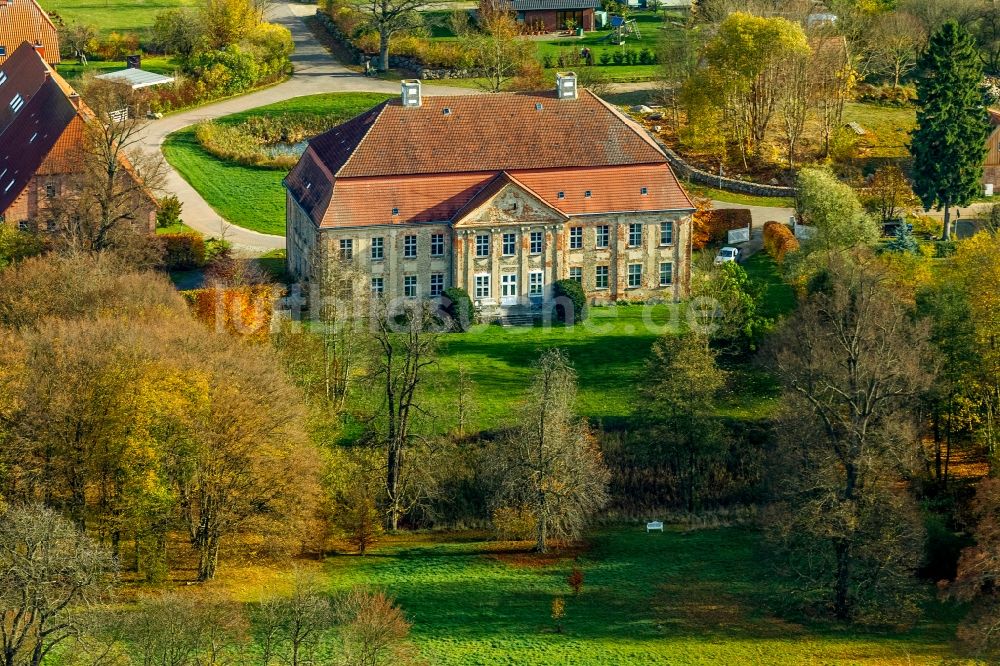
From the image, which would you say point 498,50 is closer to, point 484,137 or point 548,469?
point 484,137

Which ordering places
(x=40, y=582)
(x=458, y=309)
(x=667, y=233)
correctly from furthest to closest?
1. (x=667, y=233)
2. (x=458, y=309)
3. (x=40, y=582)

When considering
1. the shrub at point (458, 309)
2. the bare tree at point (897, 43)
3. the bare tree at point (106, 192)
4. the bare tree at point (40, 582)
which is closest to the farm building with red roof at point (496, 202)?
the shrub at point (458, 309)

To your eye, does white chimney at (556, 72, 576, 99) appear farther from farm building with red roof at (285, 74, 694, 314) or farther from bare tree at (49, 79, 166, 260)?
bare tree at (49, 79, 166, 260)

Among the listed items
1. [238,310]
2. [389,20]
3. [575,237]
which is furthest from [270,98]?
[238,310]

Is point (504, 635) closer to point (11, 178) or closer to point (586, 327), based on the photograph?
point (586, 327)

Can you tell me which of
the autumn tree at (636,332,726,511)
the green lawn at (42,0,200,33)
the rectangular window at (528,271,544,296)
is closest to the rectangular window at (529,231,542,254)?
the rectangular window at (528,271,544,296)

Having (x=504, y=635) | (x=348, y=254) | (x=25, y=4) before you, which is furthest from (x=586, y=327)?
(x=25, y=4)
